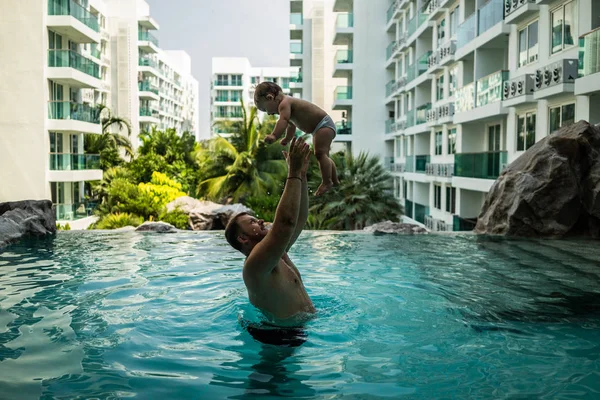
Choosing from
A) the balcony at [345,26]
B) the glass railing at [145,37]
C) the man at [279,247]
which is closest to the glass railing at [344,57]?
the balcony at [345,26]

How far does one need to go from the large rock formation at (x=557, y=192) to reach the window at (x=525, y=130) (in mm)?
8364

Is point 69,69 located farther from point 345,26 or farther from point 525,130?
point 345,26

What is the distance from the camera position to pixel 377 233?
16.2m

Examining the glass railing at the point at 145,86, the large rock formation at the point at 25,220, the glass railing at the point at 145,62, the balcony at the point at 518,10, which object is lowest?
the large rock formation at the point at 25,220

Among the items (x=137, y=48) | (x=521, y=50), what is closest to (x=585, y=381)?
(x=521, y=50)

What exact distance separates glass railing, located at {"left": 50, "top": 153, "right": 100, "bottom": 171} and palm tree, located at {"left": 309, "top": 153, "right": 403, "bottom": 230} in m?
13.1

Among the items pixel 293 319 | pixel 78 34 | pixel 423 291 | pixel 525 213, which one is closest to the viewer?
pixel 293 319

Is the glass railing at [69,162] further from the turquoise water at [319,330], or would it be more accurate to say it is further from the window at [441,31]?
→ the turquoise water at [319,330]

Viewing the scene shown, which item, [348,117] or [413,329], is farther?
[348,117]

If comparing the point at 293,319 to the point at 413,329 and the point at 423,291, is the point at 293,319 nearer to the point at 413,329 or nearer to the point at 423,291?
the point at 413,329

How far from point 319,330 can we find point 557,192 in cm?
1074

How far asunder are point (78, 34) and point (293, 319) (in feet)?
108

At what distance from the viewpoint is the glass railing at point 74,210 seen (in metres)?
32.4

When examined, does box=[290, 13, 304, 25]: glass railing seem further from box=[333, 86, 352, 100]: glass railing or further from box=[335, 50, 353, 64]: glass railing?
box=[333, 86, 352, 100]: glass railing
